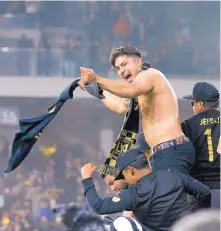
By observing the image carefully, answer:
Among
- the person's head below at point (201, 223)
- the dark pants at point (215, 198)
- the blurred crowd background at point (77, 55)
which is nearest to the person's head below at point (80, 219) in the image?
the dark pants at point (215, 198)

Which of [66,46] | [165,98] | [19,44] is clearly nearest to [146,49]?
[66,46]

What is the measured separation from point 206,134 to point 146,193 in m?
0.64

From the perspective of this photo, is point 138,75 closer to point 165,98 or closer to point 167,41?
point 165,98

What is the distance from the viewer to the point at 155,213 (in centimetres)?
326

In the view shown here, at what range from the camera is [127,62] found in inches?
140

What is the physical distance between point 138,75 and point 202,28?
8333 mm

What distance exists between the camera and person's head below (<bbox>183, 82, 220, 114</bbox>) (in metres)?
3.71

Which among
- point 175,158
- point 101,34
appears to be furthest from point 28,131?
point 101,34

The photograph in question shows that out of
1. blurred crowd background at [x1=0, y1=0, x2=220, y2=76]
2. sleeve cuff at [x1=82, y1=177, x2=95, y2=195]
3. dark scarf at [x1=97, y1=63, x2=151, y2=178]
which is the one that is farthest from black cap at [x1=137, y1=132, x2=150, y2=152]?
blurred crowd background at [x1=0, y1=0, x2=220, y2=76]

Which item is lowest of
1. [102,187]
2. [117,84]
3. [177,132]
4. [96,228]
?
[102,187]

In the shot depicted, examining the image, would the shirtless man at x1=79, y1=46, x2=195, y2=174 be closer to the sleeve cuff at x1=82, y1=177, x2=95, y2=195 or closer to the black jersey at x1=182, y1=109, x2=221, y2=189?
the black jersey at x1=182, y1=109, x2=221, y2=189

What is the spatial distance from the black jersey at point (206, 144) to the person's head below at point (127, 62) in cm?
41

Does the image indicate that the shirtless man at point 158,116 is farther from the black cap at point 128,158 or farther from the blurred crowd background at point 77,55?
the blurred crowd background at point 77,55

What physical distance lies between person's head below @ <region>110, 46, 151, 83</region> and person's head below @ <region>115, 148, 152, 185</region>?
0.44 metres
